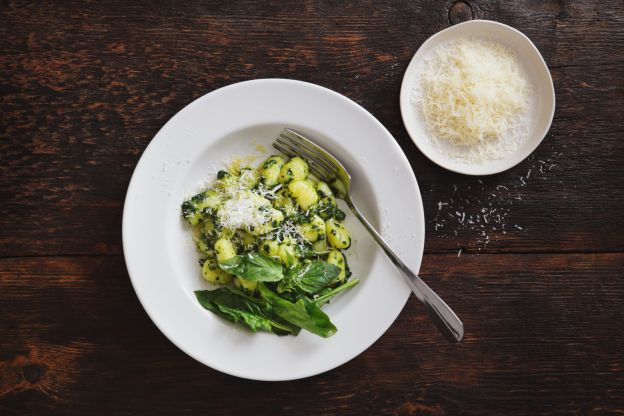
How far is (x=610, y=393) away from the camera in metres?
1.64

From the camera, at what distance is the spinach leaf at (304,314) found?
1.35 metres

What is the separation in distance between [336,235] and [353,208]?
95 mm

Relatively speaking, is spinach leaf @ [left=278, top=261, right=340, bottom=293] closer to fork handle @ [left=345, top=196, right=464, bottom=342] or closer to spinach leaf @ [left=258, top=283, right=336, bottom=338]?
spinach leaf @ [left=258, top=283, right=336, bottom=338]

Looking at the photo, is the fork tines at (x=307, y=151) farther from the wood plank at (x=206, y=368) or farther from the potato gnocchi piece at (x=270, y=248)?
the wood plank at (x=206, y=368)

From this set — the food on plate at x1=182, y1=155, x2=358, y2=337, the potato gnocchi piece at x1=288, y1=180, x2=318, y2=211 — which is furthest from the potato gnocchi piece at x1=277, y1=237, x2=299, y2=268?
the potato gnocchi piece at x1=288, y1=180, x2=318, y2=211

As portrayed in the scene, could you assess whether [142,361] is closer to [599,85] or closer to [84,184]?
[84,184]

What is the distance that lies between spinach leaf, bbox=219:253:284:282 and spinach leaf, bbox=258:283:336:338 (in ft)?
0.21

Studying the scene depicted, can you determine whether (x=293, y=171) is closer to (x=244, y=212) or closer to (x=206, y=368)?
(x=244, y=212)

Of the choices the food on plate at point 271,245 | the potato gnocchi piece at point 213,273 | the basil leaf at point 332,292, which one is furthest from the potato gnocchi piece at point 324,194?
the potato gnocchi piece at point 213,273

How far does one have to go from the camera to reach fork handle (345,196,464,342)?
56.4 inches

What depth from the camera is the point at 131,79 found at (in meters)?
1.58

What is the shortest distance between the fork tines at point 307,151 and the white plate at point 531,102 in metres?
0.26

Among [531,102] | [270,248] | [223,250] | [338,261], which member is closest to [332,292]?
[338,261]

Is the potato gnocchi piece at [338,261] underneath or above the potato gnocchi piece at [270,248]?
underneath
